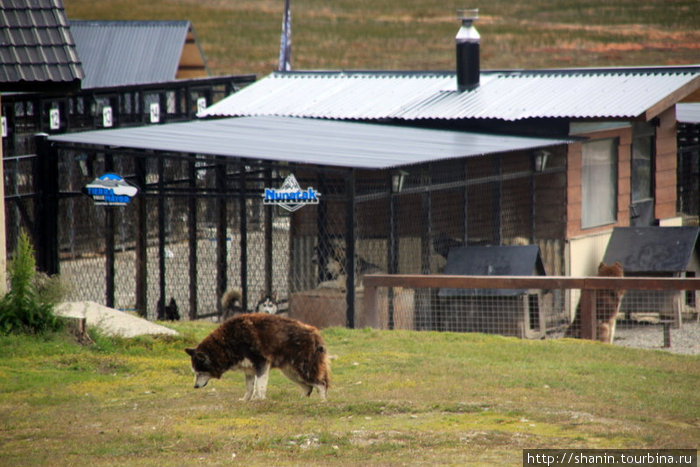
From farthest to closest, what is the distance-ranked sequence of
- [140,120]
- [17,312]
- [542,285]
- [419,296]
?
[140,120] → [419,296] → [542,285] → [17,312]

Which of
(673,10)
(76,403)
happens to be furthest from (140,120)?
→ (673,10)

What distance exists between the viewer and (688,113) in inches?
962

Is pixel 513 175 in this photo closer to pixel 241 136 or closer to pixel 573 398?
pixel 241 136

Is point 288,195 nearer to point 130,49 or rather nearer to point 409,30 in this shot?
point 130,49

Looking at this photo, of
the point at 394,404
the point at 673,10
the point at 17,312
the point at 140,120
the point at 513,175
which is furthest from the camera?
the point at 673,10

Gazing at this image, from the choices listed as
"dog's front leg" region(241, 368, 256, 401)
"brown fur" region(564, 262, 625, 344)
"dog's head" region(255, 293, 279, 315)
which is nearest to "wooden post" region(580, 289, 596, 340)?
"brown fur" region(564, 262, 625, 344)

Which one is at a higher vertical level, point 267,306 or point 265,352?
point 265,352

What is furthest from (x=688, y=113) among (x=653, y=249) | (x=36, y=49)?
(x=36, y=49)

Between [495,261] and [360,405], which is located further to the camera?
[495,261]

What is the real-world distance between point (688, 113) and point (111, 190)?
14408 mm

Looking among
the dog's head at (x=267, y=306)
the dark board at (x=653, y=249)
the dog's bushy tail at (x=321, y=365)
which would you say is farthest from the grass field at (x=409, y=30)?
the dog's bushy tail at (x=321, y=365)

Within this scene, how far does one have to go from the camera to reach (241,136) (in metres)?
17.0

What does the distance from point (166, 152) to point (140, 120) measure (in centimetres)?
980

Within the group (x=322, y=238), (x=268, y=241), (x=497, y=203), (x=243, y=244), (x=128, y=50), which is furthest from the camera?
(x=128, y=50)
